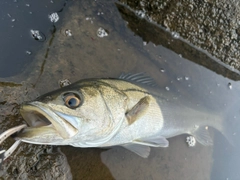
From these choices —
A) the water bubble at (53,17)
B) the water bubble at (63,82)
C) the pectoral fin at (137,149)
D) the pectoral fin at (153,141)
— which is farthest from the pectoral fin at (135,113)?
the water bubble at (53,17)

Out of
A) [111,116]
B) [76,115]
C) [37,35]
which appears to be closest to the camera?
[76,115]

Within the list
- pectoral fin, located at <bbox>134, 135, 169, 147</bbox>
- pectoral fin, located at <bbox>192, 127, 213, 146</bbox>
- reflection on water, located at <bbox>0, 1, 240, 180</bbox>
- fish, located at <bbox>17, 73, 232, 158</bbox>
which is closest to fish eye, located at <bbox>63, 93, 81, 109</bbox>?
fish, located at <bbox>17, 73, 232, 158</bbox>

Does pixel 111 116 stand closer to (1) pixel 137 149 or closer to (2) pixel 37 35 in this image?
(1) pixel 137 149

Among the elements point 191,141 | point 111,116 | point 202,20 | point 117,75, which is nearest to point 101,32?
point 117,75

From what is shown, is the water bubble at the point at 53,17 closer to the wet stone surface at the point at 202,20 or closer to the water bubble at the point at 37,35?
the water bubble at the point at 37,35

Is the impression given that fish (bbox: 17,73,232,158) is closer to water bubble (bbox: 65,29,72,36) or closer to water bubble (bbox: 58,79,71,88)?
water bubble (bbox: 58,79,71,88)

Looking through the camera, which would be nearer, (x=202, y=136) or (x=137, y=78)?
(x=137, y=78)
